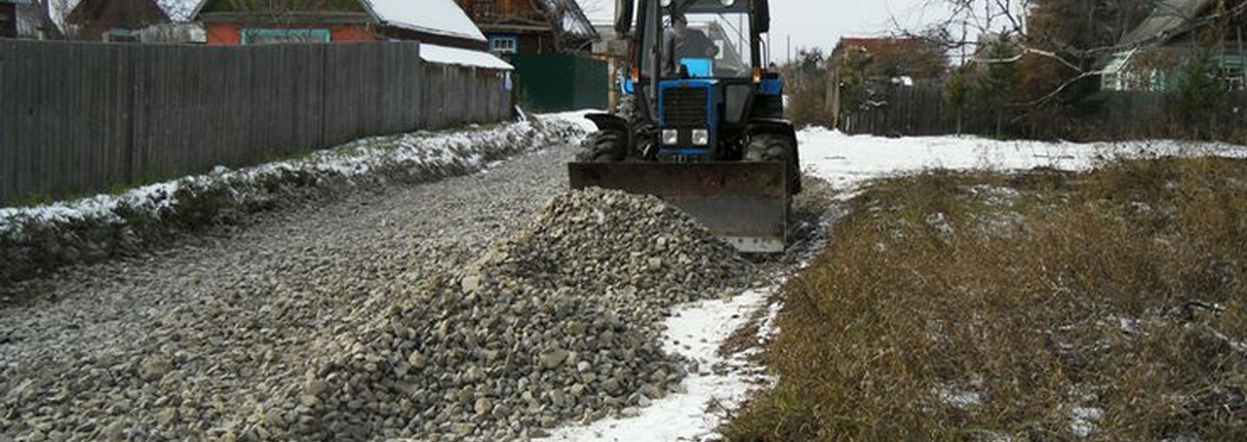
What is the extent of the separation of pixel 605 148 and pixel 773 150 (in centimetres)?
180

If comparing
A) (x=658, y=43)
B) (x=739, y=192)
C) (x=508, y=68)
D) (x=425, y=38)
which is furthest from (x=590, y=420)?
(x=425, y=38)

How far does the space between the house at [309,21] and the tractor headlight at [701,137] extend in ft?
68.6

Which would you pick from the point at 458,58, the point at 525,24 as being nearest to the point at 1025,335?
the point at 458,58

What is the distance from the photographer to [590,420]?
5523mm

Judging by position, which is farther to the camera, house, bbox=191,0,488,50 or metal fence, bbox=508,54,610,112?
metal fence, bbox=508,54,610,112

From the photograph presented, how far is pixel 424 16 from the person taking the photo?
33.4m

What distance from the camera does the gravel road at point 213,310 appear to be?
603 cm

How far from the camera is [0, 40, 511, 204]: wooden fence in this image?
35.9ft

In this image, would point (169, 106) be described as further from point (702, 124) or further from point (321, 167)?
point (702, 124)

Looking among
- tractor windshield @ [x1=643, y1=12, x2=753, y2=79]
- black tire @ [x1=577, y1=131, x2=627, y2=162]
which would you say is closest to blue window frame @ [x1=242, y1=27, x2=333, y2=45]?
black tire @ [x1=577, y1=131, x2=627, y2=162]

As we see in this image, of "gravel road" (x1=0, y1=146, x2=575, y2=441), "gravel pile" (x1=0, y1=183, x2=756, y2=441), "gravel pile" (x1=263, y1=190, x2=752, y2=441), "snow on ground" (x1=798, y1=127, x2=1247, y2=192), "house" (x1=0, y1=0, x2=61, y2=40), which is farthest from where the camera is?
"house" (x1=0, y1=0, x2=61, y2=40)

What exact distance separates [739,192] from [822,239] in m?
1.16

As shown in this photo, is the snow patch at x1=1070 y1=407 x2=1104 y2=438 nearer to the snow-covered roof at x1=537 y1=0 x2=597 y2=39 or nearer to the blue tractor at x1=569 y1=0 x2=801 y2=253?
the blue tractor at x1=569 y1=0 x2=801 y2=253

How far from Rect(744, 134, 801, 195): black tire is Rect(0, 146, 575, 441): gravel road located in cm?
270
